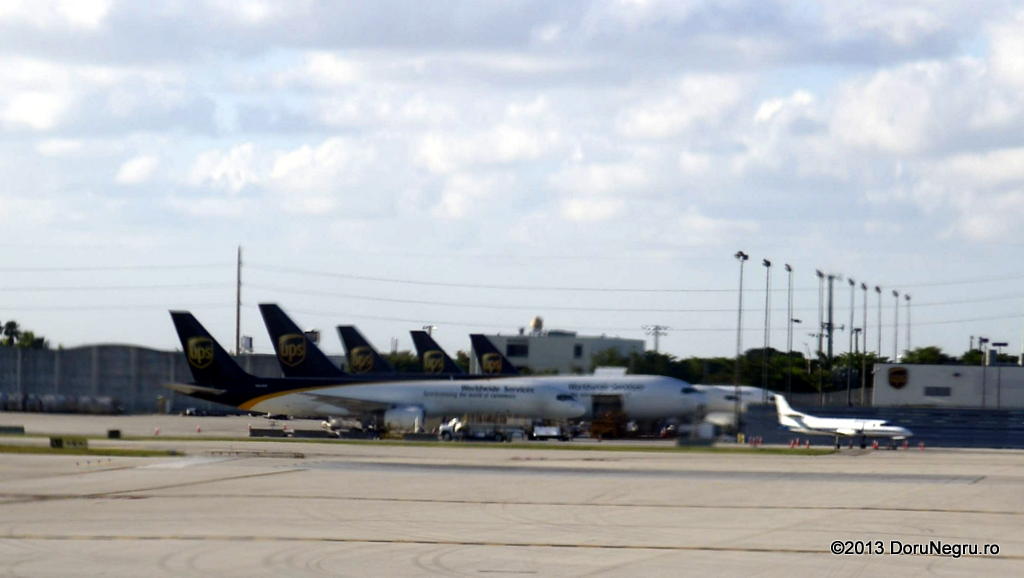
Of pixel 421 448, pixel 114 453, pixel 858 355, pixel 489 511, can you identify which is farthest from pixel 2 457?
pixel 858 355

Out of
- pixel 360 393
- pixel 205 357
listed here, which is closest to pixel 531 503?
pixel 360 393

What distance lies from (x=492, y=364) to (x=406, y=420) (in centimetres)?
1540

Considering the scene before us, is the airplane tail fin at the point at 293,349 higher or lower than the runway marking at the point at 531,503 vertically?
higher

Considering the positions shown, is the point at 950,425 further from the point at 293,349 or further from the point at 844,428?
the point at 293,349

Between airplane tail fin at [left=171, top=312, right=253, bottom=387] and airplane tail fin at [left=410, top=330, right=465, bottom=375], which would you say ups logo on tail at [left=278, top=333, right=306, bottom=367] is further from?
airplane tail fin at [left=410, top=330, right=465, bottom=375]

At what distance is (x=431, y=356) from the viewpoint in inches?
3996

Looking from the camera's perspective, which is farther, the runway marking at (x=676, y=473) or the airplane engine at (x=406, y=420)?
the airplane engine at (x=406, y=420)

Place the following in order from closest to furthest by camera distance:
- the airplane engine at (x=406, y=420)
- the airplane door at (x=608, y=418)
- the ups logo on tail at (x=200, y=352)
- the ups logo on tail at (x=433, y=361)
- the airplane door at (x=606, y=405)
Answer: the airplane door at (x=608, y=418)
the airplane door at (x=606, y=405)
the airplane engine at (x=406, y=420)
the ups logo on tail at (x=200, y=352)
the ups logo on tail at (x=433, y=361)

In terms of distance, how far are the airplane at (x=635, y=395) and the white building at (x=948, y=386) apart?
3053 centimetres

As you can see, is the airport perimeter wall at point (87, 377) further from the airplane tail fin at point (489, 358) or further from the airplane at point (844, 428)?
the airplane at point (844, 428)

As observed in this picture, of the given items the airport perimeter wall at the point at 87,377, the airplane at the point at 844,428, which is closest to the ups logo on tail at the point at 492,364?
the airport perimeter wall at the point at 87,377

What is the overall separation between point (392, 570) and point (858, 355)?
8051cm

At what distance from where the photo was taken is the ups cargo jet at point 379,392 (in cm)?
7662

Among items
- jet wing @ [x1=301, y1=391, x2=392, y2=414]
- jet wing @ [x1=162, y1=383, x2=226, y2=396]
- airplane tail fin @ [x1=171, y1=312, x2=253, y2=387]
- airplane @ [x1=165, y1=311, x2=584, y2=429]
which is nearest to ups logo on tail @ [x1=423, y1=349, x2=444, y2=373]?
airplane @ [x1=165, y1=311, x2=584, y2=429]
